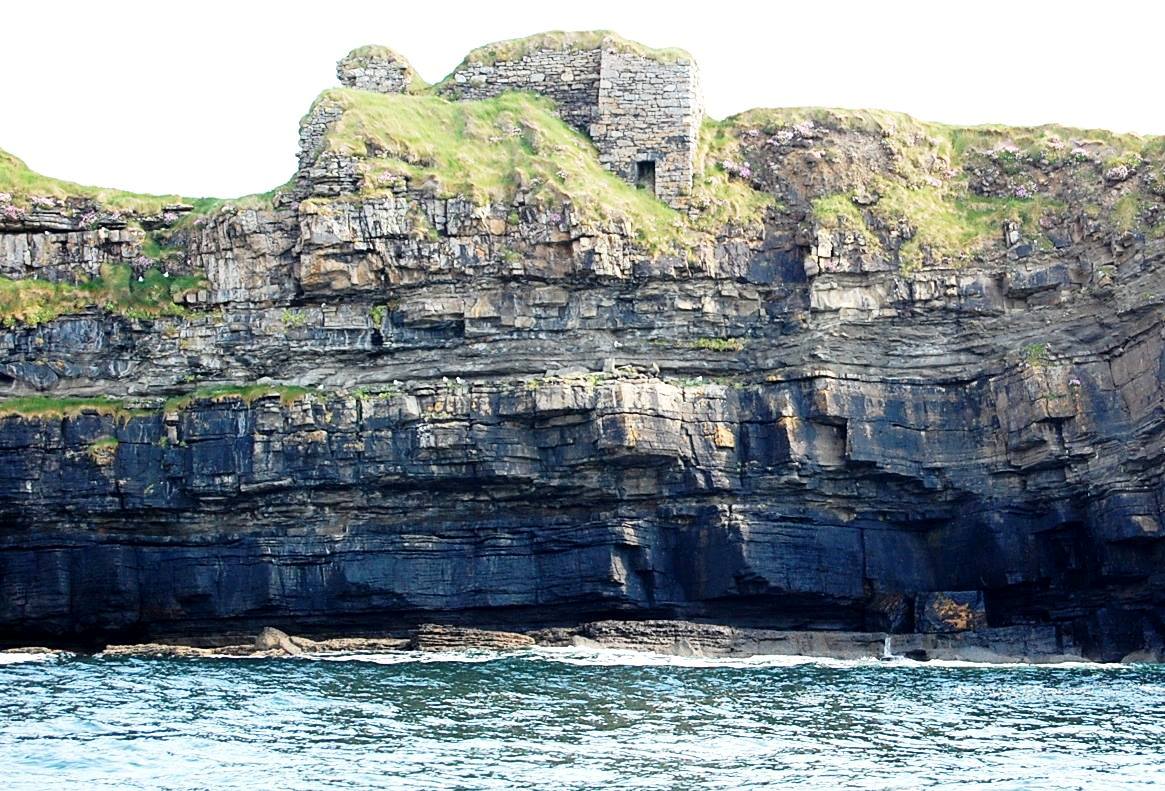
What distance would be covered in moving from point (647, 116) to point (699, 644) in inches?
849

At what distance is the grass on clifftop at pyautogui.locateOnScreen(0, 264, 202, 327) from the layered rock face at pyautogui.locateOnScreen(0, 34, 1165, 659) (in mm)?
445

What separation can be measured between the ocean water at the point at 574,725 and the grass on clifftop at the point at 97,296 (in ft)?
48.8

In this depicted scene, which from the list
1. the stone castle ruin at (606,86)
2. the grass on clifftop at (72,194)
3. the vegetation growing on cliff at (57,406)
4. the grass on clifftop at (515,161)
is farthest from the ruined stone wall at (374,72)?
the vegetation growing on cliff at (57,406)

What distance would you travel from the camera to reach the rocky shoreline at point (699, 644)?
56.8m

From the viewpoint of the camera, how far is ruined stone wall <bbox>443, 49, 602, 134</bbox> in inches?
2746

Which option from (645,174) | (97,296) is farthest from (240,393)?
(645,174)

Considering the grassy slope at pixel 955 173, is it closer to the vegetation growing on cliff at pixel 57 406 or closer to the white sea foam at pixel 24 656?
the vegetation growing on cliff at pixel 57 406

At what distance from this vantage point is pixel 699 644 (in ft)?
189

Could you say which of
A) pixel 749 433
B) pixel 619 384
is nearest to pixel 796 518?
pixel 749 433

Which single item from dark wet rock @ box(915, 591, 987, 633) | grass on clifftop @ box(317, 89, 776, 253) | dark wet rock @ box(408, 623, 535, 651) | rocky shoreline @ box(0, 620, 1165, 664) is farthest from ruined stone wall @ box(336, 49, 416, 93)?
dark wet rock @ box(915, 591, 987, 633)

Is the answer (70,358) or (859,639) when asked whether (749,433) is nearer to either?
(859,639)

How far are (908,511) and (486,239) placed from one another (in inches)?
692

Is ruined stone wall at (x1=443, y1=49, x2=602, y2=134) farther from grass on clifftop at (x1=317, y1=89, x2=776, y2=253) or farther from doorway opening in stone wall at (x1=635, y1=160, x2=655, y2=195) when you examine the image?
doorway opening in stone wall at (x1=635, y1=160, x2=655, y2=195)

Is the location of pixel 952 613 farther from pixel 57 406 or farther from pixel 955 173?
pixel 57 406
